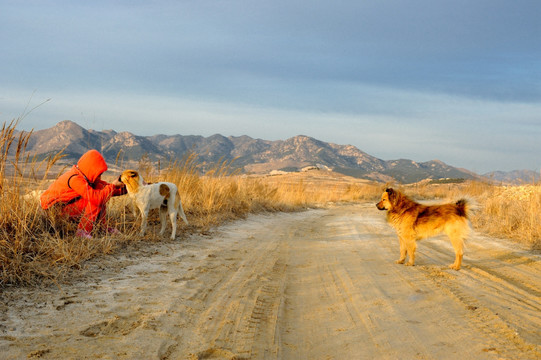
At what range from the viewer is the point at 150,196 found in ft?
22.6

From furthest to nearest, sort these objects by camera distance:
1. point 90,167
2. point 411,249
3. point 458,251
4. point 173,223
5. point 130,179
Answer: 1. point 173,223
2. point 130,179
3. point 90,167
4. point 411,249
5. point 458,251

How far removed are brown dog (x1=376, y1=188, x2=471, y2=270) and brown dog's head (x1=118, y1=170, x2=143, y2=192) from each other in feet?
15.2

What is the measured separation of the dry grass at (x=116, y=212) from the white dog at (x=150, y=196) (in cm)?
27

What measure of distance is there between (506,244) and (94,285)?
8195 mm

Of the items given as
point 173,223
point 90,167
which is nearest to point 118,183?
point 90,167

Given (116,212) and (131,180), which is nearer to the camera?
(131,180)

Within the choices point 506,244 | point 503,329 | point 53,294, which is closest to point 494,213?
point 506,244

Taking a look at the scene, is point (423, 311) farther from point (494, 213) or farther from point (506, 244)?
point (494, 213)

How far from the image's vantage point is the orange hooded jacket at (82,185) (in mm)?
5883

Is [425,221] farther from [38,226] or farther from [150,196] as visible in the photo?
[38,226]

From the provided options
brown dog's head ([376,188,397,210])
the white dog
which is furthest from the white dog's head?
brown dog's head ([376,188,397,210])

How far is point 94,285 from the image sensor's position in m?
4.07

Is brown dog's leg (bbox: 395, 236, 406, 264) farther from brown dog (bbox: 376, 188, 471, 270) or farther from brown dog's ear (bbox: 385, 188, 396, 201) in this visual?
brown dog's ear (bbox: 385, 188, 396, 201)

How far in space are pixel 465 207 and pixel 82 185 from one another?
6.19 metres
